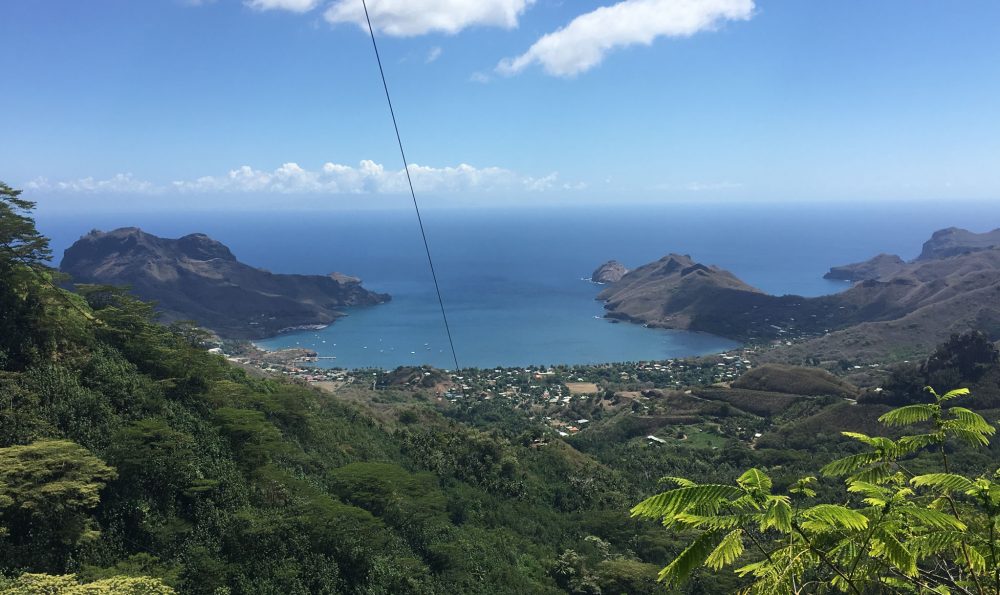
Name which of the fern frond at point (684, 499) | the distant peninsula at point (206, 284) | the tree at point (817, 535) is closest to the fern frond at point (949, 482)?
the tree at point (817, 535)

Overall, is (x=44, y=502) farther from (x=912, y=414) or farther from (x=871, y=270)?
(x=871, y=270)

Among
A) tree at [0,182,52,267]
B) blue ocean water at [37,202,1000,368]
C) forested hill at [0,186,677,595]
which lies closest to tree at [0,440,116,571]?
forested hill at [0,186,677,595]

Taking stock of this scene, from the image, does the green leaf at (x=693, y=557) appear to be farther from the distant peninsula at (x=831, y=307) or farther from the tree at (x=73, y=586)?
the distant peninsula at (x=831, y=307)

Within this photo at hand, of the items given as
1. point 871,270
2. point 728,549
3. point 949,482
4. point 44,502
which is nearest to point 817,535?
point 728,549

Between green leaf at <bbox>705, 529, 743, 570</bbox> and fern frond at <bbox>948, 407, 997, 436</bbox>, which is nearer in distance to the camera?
green leaf at <bbox>705, 529, 743, 570</bbox>

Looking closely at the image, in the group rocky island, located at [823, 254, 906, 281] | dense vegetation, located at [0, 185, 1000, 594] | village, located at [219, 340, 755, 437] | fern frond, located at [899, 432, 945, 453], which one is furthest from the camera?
rocky island, located at [823, 254, 906, 281]

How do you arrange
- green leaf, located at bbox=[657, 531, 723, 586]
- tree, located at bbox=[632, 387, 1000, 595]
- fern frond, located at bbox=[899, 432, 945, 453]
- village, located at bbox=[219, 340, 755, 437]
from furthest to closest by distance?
village, located at bbox=[219, 340, 755, 437] → fern frond, located at bbox=[899, 432, 945, 453] → green leaf, located at bbox=[657, 531, 723, 586] → tree, located at bbox=[632, 387, 1000, 595]

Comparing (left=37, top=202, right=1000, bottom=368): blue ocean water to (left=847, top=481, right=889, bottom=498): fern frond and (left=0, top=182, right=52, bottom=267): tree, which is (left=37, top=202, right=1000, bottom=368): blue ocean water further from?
(left=847, top=481, right=889, bottom=498): fern frond

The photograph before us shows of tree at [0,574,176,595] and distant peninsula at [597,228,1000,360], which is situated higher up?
tree at [0,574,176,595]
